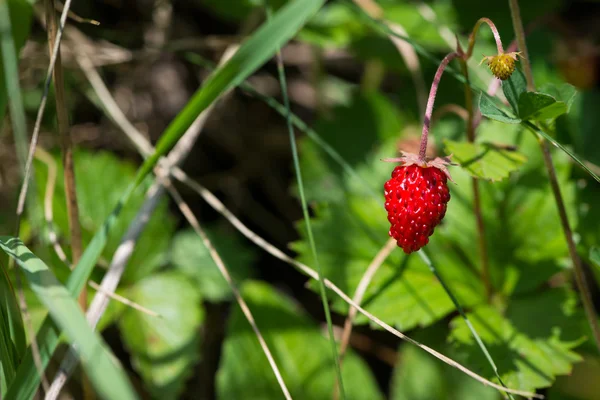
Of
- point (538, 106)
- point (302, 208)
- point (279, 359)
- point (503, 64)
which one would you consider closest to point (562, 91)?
point (538, 106)

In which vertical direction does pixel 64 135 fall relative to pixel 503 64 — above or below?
below

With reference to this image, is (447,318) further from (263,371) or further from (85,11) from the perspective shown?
(85,11)

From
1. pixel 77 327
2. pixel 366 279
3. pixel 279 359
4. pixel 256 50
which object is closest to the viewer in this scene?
pixel 77 327

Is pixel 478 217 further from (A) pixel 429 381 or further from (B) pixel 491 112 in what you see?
(A) pixel 429 381

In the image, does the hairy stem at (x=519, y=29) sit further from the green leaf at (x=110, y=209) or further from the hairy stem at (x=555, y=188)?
the green leaf at (x=110, y=209)

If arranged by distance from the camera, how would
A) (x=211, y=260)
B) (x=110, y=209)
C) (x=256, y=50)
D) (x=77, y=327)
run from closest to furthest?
(x=77, y=327), (x=256, y=50), (x=110, y=209), (x=211, y=260)

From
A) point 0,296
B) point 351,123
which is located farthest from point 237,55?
point 351,123

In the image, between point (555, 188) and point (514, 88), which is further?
point (555, 188)

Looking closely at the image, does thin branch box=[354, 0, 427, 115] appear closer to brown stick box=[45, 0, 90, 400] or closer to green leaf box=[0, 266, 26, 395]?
brown stick box=[45, 0, 90, 400]
